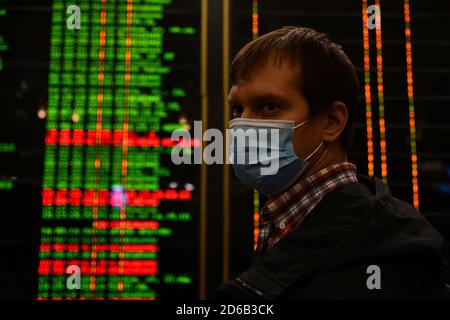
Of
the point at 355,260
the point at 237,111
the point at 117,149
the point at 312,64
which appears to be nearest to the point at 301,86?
the point at 312,64

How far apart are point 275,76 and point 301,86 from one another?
6 centimetres

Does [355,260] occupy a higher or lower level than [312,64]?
lower

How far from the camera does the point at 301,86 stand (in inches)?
38.6

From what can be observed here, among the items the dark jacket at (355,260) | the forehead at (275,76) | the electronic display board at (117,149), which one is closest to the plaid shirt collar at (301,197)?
the dark jacket at (355,260)

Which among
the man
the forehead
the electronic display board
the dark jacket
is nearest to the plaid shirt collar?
the man

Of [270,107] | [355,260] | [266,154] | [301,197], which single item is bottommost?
[355,260]

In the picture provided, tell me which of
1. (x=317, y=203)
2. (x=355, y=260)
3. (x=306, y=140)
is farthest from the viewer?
(x=306, y=140)

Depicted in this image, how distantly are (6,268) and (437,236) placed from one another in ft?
5.31

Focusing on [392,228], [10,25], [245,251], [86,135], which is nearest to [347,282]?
[392,228]

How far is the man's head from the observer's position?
981 mm

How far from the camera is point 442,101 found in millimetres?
1852

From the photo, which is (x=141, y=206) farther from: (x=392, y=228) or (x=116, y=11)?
(x=392, y=228)

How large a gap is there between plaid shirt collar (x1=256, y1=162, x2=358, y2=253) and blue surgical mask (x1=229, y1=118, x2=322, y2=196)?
6 centimetres

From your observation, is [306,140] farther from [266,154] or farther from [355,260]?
[355,260]
